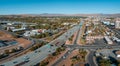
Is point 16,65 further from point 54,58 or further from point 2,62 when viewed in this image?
point 54,58

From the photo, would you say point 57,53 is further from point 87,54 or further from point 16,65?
point 16,65

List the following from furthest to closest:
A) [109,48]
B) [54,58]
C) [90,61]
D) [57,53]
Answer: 1. [109,48]
2. [57,53]
3. [54,58]
4. [90,61]

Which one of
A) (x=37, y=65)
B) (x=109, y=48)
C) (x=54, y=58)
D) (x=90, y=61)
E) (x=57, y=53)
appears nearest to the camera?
(x=37, y=65)

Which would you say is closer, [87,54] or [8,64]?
[8,64]

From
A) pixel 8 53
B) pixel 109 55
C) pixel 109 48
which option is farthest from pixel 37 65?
pixel 109 48

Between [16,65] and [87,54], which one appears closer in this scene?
[16,65]

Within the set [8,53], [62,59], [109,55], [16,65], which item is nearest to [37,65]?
[16,65]

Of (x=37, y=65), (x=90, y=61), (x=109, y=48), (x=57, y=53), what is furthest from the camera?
(x=109, y=48)

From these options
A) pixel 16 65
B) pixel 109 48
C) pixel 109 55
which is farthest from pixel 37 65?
pixel 109 48

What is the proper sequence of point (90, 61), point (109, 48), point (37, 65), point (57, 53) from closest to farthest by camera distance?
point (37, 65) → point (90, 61) → point (57, 53) → point (109, 48)
